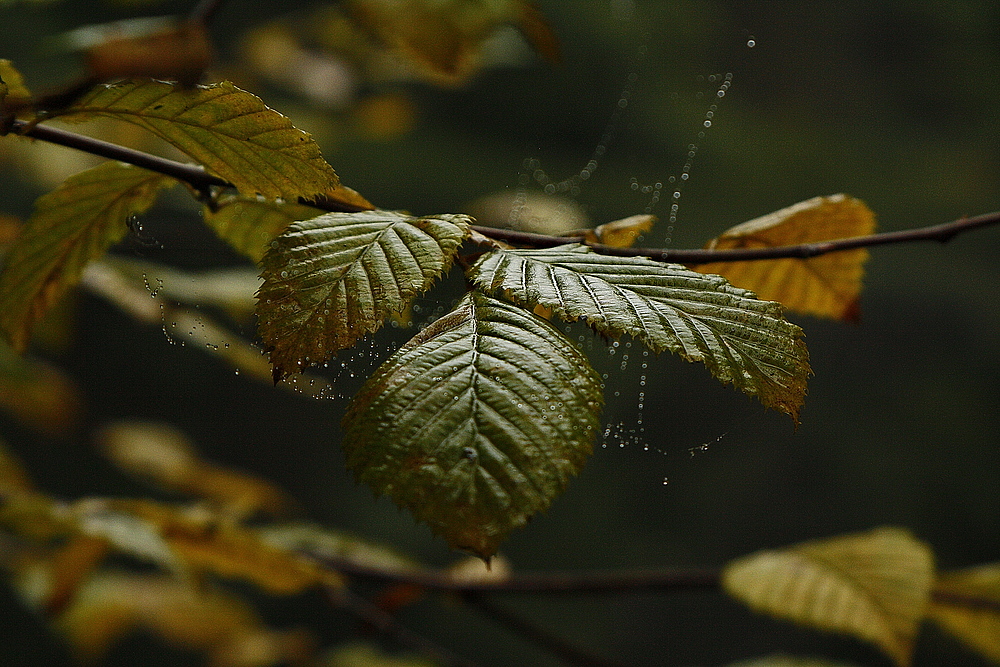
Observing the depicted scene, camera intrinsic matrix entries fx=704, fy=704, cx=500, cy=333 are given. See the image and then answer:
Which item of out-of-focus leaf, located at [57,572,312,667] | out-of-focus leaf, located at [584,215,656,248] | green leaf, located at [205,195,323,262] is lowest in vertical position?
out-of-focus leaf, located at [57,572,312,667]

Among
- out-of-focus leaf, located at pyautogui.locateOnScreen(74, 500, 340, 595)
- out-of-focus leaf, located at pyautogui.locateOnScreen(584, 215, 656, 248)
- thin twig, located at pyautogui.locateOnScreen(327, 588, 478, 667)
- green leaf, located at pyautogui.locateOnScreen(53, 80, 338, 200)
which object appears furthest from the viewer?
thin twig, located at pyautogui.locateOnScreen(327, 588, 478, 667)

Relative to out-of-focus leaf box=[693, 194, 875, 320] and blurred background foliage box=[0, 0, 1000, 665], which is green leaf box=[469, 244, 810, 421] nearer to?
out-of-focus leaf box=[693, 194, 875, 320]

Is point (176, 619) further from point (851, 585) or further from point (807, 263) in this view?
point (807, 263)

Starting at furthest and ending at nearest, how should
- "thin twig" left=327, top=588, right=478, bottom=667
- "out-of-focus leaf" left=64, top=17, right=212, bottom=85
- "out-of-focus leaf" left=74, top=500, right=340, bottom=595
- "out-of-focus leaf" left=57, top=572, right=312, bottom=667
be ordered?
1. "out-of-focus leaf" left=57, top=572, right=312, bottom=667
2. "thin twig" left=327, top=588, right=478, bottom=667
3. "out-of-focus leaf" left=74, top=500, right=340, bottom=595
4. "out-of-focus leaf" left=64, top=17, right=212, bottom=85

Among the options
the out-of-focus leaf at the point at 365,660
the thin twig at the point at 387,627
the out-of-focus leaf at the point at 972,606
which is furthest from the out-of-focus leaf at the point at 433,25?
the out-of-focus leaf at the point at 365,660

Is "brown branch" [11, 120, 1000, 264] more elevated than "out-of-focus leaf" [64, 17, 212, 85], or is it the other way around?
"out-of-focus leaf" [64, 17, 212, 85]

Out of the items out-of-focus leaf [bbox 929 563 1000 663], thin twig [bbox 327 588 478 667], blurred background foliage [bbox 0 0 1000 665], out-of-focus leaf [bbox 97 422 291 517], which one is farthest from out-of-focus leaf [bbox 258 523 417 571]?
blurred background foliage [bbox 0 0 1000 665]

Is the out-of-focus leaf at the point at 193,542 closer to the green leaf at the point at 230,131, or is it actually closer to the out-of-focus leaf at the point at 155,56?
the green leaf at the point at 230,131
